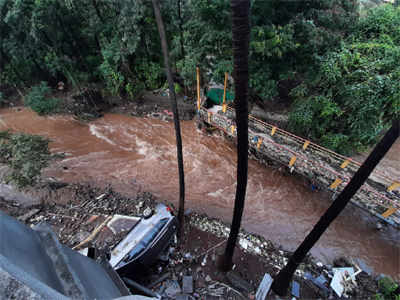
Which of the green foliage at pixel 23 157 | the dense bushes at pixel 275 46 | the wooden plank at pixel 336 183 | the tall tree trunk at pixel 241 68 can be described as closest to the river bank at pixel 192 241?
the green foliage at pixel 23 157

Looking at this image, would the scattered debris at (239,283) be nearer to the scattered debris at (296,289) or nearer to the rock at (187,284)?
the rock at (187,284)

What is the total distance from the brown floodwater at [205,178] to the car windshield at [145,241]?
2.29 meters

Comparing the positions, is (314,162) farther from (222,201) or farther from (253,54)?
(253,54)

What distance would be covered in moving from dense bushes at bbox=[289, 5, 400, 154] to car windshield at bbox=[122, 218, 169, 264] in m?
7.03

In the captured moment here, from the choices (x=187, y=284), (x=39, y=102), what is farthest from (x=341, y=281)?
(x=39, y=102)

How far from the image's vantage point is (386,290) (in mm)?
4594

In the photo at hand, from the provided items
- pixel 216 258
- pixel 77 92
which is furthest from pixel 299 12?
pixel 77 92

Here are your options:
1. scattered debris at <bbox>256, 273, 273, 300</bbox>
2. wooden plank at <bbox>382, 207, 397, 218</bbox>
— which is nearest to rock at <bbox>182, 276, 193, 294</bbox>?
scattered debris at <bbox>256, 273, 273, 300</bbox>

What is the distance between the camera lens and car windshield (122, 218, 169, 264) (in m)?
4.21

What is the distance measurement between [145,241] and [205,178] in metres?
4.21

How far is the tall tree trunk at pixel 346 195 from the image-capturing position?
6.71ft

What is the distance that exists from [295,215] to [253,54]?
22.5ft

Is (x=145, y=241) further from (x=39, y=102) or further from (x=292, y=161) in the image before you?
(x=39, y=102)

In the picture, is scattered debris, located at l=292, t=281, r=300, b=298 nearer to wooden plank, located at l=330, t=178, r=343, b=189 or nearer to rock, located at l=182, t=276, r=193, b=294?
rock, located at l=182, t=276, r=193, b=294
